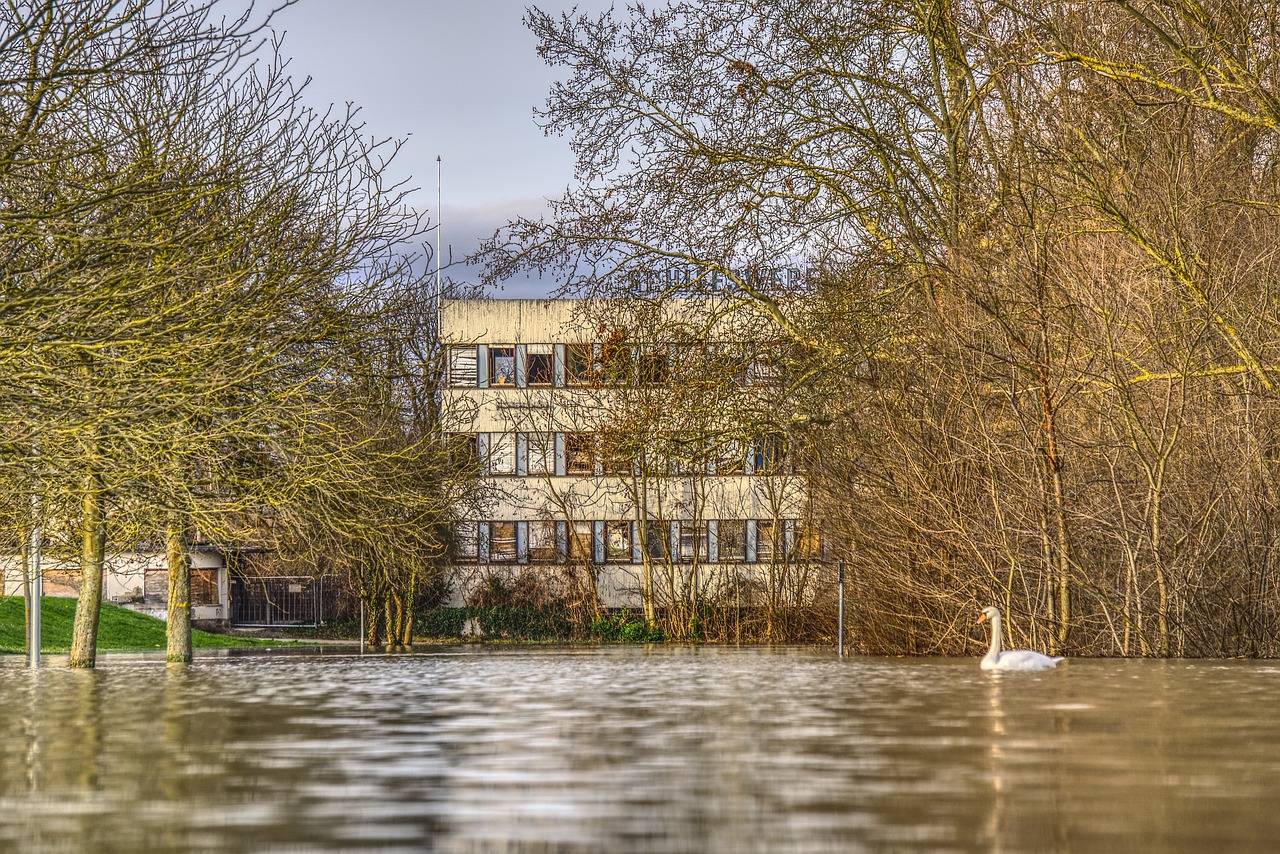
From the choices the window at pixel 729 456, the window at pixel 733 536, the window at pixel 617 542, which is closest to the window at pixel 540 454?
the window at pixel 617 542

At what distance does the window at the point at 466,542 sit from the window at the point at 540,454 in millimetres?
3706

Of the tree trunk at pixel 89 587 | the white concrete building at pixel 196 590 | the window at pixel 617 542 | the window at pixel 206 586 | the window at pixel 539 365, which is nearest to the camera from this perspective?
the tree trunk at pixel 89 587

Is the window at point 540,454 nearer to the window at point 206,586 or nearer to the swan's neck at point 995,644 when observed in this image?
the window at point 206,586

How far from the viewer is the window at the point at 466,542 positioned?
50375 millimetres

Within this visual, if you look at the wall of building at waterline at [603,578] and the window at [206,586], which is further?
the window at [206,586]

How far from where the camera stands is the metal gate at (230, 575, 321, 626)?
6128 cm

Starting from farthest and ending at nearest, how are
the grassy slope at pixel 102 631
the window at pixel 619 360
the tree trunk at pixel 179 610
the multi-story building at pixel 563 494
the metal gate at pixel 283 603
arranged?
the metal gate at pixel 283 603 → the multi-story building at pixel 563 494 → the grassy slope at pixel 102 631 → the tree trunk at pixel 179 610 → the window at pixel 619 360

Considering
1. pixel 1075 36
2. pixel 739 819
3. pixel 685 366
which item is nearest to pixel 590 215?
pixel 685 366

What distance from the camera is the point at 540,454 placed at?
59.9m

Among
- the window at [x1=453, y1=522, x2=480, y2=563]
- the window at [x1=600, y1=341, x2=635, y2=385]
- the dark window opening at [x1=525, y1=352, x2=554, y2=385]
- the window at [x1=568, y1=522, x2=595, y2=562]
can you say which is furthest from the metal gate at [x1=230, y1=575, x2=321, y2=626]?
the window at [x1=600, y1=341, x2=635, y2=385]

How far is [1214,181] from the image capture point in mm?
20109


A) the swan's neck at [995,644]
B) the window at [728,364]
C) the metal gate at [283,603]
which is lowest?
the swan's neck at [995,644]

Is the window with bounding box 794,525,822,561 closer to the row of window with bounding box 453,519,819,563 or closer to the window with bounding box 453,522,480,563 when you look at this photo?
the window with bounding box 453,522,480,563

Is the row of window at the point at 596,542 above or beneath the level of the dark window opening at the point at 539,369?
beneath
